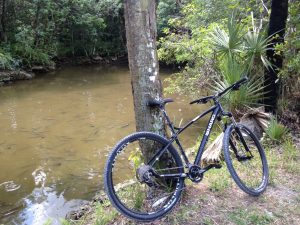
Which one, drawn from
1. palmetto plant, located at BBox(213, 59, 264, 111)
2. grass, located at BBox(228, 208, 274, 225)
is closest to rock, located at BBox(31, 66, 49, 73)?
palmetto plant, located at BBox(213, 59, 264, 111)

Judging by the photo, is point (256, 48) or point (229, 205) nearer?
point (229, 205)

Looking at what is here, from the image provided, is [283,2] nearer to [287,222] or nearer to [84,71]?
[287,222]

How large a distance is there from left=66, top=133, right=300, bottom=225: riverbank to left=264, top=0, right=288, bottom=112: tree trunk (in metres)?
1.97

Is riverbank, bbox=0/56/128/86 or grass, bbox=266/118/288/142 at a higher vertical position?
grass, bbox=266/118/288/142

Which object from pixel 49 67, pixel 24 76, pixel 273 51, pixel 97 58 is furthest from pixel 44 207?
pixel 97 58

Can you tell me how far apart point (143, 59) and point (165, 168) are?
1.03 m

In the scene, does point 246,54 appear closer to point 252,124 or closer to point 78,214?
point 252,124

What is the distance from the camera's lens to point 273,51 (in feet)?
20.0

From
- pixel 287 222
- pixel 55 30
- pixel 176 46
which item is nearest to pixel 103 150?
pixel 176 46

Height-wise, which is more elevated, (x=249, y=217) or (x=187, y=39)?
(x=187, y=39)

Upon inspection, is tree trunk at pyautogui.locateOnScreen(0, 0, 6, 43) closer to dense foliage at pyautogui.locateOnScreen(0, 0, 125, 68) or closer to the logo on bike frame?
dense foliage at pyautogui.locateOnScreen(0, 0, 125, 68)

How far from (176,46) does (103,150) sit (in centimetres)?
347

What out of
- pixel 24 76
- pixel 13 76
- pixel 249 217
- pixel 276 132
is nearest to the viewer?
pixel 249 217

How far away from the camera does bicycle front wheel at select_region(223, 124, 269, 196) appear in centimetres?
361
